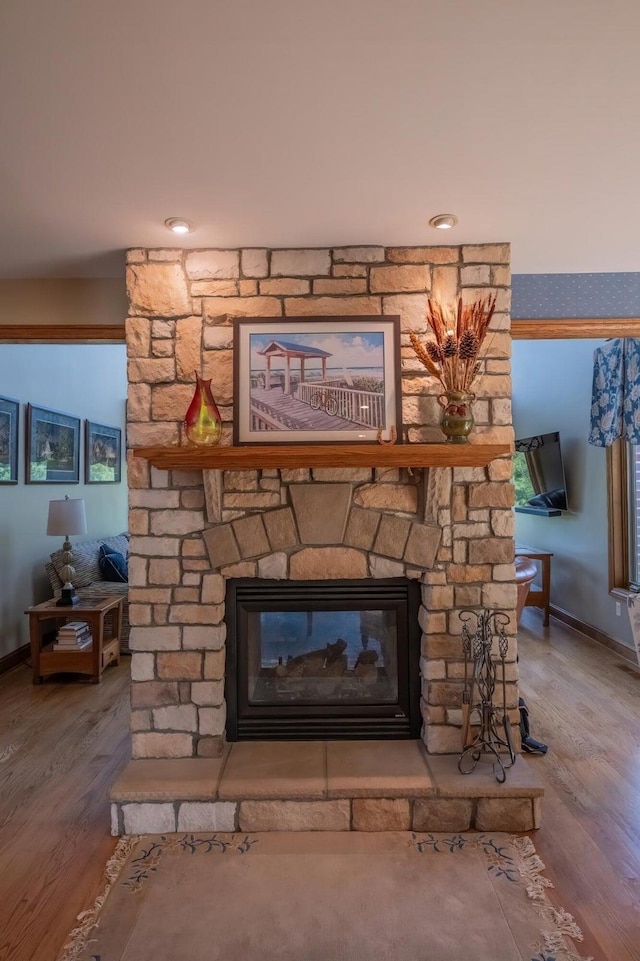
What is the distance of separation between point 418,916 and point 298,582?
1296mm

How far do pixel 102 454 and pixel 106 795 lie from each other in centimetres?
412

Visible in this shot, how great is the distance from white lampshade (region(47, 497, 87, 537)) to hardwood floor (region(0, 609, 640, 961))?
1.08 meters

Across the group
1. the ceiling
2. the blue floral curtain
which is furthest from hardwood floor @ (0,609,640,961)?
the ceiling

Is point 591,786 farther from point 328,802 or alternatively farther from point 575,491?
point 575,491

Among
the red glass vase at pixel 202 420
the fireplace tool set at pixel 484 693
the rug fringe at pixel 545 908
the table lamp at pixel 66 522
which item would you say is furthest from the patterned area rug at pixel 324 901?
the table lamp at pixel 66 522

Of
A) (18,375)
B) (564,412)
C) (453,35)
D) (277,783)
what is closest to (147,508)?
(277,783)

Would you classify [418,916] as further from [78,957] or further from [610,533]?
[610,533]

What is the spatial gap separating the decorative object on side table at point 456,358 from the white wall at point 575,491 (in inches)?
107

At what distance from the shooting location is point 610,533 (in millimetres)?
4426

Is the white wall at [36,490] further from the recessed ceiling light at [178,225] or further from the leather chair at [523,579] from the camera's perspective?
the leather chair at [523,579]

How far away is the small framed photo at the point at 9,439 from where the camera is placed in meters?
4.10

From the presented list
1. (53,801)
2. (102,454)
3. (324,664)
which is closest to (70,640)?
(53,801)

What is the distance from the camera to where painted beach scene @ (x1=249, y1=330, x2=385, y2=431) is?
245 cm

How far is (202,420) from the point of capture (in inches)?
90.9
